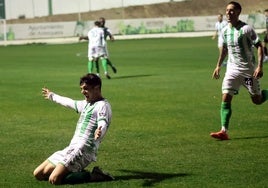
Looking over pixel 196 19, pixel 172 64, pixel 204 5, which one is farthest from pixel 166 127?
pixel 204 5

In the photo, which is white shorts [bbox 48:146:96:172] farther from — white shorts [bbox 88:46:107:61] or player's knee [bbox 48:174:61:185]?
white shorts [bbox 88:46:107:61]

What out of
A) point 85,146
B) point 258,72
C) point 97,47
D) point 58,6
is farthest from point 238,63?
point 58,6

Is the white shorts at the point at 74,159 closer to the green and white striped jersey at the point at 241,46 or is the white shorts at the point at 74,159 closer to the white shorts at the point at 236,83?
the white shorts at the point at 236,83

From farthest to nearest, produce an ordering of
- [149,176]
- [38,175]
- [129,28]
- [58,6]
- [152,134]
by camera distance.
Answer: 1. [58,6]
2. [129,28]
3. [152,134]
4. [149,176]
5. [38,175]

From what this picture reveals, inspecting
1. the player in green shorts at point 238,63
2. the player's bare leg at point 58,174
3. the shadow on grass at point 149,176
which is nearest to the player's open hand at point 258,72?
the player in green shorts at point 238,63

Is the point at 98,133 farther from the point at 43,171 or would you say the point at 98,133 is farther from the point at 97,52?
the point at 97,52

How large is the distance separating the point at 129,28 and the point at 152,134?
172 feet

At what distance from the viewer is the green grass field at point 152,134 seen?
8.32 metres

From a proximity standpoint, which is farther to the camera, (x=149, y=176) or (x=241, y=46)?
(x=241, y=46)

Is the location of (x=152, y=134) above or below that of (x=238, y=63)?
below

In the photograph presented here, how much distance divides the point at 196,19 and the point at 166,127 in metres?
50.1

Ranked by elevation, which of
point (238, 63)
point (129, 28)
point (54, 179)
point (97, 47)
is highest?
point (238, 63)

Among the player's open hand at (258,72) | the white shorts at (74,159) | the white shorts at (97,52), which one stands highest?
the player's open hand at (258,72)

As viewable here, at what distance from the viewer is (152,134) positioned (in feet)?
37.4
